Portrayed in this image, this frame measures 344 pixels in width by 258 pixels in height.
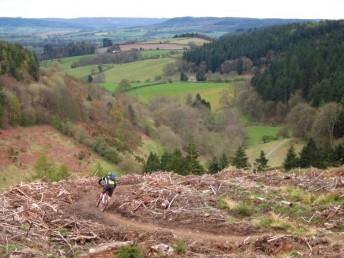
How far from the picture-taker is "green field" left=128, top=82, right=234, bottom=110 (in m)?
124

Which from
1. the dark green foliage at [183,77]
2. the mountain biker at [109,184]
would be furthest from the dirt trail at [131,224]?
the dark green foliage at [183,77]

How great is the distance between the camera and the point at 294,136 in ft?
269

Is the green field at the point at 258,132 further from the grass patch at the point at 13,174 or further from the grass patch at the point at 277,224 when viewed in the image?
the grass patch at the point at 277,224

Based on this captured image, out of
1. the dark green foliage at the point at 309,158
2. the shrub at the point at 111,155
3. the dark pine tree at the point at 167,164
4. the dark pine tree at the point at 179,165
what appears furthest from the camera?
the shrub at the point at 111,155

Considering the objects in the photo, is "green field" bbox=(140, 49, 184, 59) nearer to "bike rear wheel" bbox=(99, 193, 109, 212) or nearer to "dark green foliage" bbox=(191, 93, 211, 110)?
"dark green foliage" bbox=(191, 93, 211, 110)

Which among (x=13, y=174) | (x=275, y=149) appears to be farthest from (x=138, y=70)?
(x=13, y=174)

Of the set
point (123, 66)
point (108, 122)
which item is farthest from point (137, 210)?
point (123, 66)

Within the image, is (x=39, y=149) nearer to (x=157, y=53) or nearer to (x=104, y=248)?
(x=104, y=248)

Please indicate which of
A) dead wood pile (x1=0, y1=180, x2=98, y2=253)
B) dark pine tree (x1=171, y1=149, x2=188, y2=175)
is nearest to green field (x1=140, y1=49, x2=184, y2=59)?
dark pine tree (x1=171, y1=149, x2=188, y2=175)

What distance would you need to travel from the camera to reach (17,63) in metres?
94.4

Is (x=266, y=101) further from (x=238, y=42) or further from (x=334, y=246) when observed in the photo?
(x=334, y=246)

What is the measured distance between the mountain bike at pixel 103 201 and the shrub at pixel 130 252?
4.95m

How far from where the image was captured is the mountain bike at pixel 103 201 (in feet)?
60.4

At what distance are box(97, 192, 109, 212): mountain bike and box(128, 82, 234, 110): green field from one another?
335 feet
